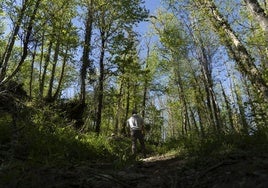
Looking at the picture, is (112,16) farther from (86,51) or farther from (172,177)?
(172,177)

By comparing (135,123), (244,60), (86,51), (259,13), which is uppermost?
(86,51)

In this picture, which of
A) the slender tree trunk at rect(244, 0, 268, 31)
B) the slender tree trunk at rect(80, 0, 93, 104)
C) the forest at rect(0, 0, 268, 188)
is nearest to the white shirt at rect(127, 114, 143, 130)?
the forest at rect(0, 0, 268, 188)

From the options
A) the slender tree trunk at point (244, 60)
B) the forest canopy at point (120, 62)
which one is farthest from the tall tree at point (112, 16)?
the slender tree trunk at point (244, 60)

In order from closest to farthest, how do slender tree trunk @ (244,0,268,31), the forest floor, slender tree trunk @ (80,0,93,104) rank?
the forest floor → slender tree trunk @ (244,0,268,31) → slender tree trunk @ (80,0,93,104)

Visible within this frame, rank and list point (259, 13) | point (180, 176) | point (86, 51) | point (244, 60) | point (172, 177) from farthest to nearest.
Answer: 1. point (86, 51)
2. point (244, 60)
3. point (259, 13)
4. point (180, 176)
5. point (172, 177)

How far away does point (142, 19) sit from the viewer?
63.9ft

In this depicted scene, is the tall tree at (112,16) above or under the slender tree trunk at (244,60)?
above

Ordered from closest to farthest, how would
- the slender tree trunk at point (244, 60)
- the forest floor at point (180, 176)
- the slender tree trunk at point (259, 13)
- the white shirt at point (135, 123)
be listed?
the forest floor at point (180, 176), the slender tree trunk at point (259, 13), the slender tree trunk at point (244, 60), the white shirt at point (135, 123)

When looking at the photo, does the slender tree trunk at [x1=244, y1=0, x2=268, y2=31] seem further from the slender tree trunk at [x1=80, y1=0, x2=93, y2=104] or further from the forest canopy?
the slender tree trunk at [x1=80, y1=0, x2=93, y2=104]

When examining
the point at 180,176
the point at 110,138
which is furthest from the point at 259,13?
the point at 110,138

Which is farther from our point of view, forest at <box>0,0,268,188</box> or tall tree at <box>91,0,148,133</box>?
tall tree at <box>91,0,148,133</box>

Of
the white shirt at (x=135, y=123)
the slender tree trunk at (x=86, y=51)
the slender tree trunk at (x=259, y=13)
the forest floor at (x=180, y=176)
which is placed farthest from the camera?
the slender tree trunk at (x=86, y=51)

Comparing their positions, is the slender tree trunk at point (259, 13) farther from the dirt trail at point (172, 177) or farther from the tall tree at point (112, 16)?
the tall tree at point (112, 16)

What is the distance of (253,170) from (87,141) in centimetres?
729
